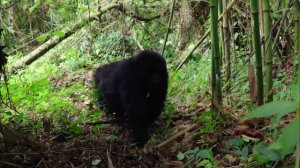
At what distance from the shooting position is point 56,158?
7.63ft

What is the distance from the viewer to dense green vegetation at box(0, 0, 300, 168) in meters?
2.33

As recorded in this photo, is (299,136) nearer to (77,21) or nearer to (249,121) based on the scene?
(249,121)

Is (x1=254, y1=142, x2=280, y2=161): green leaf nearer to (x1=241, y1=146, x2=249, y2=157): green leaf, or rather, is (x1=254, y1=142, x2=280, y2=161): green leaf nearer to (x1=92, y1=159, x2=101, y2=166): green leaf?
(x1=241, y1=146, x2=249, y2=157): green leaf

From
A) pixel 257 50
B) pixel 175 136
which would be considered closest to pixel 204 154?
pixel 175 136

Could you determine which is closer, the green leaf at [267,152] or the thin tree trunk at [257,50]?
the green leaf at [267,152]

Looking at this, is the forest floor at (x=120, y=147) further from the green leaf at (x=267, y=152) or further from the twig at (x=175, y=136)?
the green leaf at (x=267, y=152)

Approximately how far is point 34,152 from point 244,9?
3.47m

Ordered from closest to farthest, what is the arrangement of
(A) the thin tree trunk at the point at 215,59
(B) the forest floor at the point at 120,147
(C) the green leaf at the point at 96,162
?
(B) the forest floor at the point at 120,147, (C) the green leaf at the point at 96,162, (A) the thin tree trunk at the point at 215,59

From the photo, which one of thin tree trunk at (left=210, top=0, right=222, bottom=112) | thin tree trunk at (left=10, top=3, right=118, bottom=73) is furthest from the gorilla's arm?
thin tree trunk at (left=10, top=3, right=118, bottom=73)

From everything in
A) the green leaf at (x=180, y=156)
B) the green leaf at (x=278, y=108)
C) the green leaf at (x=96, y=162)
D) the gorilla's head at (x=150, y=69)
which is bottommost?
the green leaf at (x=180, y=156)

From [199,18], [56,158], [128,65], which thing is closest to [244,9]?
[199,18]

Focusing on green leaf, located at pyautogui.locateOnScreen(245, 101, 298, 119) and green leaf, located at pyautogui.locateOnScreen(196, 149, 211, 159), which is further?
green leaf, located at pyautogui.locateOnScreen(196, 149, 211, 159)

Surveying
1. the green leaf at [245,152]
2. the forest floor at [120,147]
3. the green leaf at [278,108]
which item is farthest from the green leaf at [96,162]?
the green leaf at [278,108]

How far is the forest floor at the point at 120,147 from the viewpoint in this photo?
2307mm
